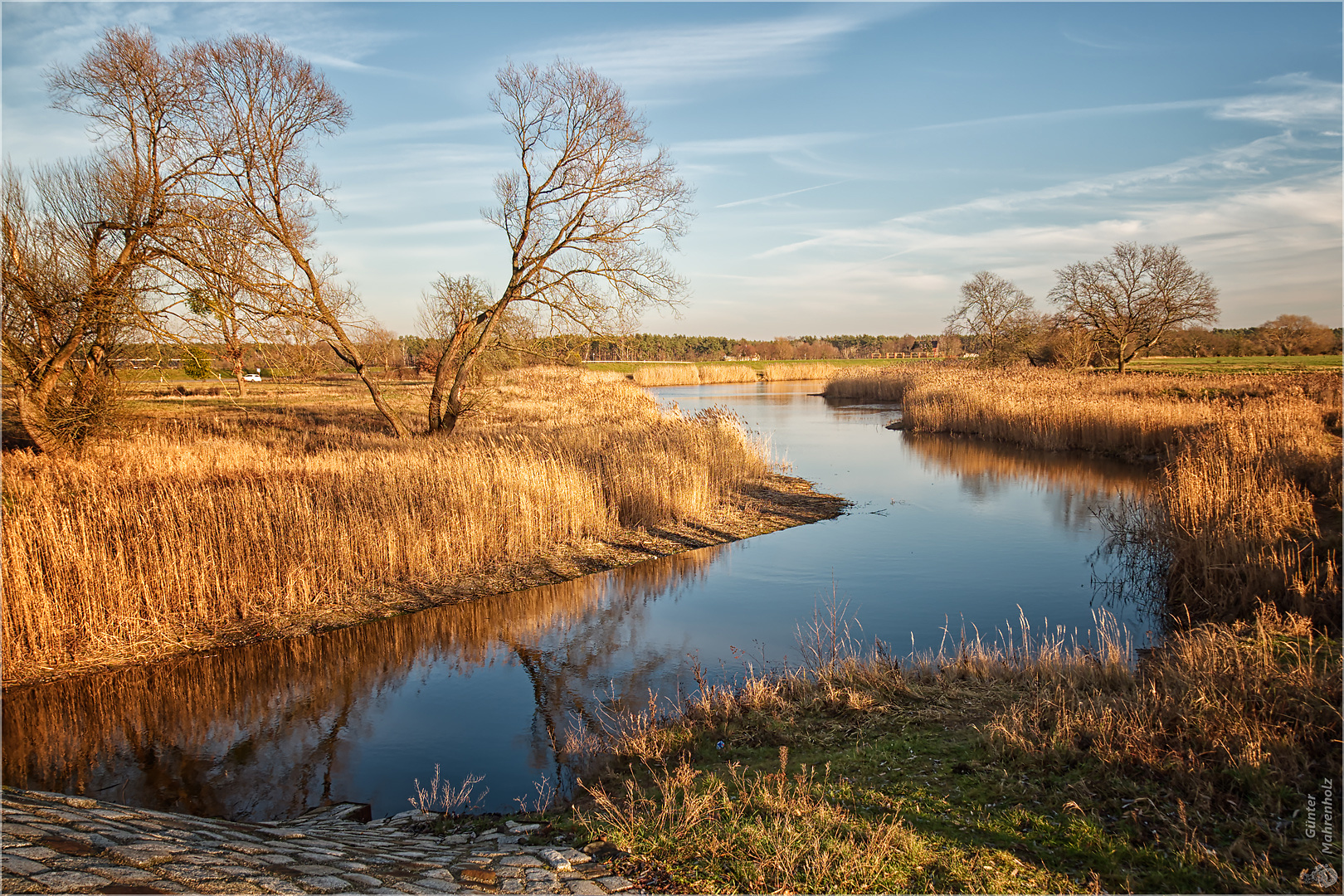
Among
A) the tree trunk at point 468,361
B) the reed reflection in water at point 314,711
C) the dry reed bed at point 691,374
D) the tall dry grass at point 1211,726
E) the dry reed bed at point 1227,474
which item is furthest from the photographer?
the dry reed bed at point 691,374

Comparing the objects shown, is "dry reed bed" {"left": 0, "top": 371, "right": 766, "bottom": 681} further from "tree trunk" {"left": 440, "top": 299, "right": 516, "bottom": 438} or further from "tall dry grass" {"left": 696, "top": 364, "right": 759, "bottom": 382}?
"tall dry grass" {"left": 696, "top": 364, "right": 759, "bottom": 382}

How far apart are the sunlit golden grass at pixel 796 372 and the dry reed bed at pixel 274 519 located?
178 feet

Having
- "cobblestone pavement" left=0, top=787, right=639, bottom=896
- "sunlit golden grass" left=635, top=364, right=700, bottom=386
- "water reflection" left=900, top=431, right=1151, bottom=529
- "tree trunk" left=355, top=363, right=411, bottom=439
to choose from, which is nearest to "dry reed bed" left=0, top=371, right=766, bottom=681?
"tree trunk" left=355, top=363, right=411, bottom=439

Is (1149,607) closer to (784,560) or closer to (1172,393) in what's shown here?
(784,560)

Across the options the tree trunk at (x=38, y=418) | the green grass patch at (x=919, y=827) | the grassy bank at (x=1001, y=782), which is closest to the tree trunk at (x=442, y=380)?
the tree trunk at (x=38, y=418)

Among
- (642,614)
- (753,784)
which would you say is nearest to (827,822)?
(753,784)

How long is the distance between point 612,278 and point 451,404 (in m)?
5.38

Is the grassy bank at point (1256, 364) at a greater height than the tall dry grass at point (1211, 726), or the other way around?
the grassy bank at point (1256, 364)

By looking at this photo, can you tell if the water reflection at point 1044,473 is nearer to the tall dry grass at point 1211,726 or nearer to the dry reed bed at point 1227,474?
the dry reed bed at point 1227,474

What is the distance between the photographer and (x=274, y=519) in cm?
959

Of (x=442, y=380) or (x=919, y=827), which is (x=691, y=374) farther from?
(x=919, y=827)

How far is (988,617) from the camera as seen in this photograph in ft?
29.8

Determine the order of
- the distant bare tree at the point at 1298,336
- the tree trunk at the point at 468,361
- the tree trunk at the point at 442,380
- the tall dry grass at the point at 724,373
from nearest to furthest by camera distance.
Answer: the tree trunk at the point at 468,361 < the tree trunk at the point at 442,380 < the distant bare tree at the point at 1298,336 < the tall dry grass at the point at 724,373

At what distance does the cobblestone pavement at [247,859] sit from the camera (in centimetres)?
280
